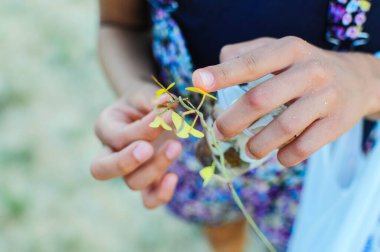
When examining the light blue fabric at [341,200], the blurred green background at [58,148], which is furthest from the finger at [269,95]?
the blurred green background at [58,148]

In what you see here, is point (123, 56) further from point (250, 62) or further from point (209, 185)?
point (250, 62)

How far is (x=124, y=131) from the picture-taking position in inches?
24.5

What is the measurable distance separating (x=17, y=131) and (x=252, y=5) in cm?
107

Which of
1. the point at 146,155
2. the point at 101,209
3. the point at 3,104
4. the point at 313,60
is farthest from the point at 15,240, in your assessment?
the point at 313,60

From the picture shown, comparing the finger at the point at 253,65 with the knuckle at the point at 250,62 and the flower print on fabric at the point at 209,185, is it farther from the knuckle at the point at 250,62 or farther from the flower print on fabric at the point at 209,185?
the flower print on fabric at the point at 209,185

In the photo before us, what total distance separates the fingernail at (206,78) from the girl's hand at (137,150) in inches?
7.2

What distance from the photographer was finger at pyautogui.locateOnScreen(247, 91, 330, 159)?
45 cm

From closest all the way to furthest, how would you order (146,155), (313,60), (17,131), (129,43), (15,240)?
(313,60) → (146,155) → (129,43) → (15,240) → (17,131)

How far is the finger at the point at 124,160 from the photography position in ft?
1.92

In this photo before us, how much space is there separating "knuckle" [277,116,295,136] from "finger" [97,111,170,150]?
0.17 meters

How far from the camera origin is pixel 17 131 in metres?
1.51

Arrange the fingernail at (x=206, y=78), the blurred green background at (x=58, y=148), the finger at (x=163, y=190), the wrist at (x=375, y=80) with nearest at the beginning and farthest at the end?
the fingernail at (x=206, y=78) → the wrist at (x=375, y=80) → the finger at (x=163, y=190) → the blurred green background at (x=58, y=148)

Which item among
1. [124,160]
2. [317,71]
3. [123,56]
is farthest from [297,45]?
[123,56]

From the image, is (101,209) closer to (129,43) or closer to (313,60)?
(129,43)
